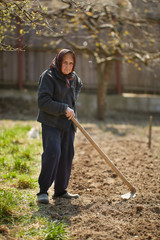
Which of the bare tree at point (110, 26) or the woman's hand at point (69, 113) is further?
the bare tree at point (110, 26)

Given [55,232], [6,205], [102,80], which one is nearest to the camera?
[55,232]

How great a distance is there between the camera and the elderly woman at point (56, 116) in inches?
133

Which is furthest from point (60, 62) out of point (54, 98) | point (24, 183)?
point (24, 183)

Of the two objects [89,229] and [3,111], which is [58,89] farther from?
[3,111]

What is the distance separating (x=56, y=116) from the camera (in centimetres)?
350

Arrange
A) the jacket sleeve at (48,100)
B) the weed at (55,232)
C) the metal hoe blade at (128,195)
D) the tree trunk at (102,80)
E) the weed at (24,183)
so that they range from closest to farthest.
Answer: the weed at (55,232) < the jacket sleeve at (48,100) < the metal hoe blade at (128,195) < the weed at (24,183) < the tree trunk at (102,80)

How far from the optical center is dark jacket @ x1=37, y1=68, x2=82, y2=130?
3.37 meters

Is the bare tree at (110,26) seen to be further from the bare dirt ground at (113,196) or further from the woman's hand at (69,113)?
the woman's hand at (69,113)

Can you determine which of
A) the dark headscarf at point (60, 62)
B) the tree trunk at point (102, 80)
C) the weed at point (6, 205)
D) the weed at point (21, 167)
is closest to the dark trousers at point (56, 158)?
the weed at point (6, 205)

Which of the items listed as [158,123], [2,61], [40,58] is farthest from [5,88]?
[158,123]

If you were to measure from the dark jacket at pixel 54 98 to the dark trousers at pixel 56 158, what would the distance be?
98mm

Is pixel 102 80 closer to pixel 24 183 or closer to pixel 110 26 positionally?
pixel 110 26

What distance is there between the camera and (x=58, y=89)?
3465mm

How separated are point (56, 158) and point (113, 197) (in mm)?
909
